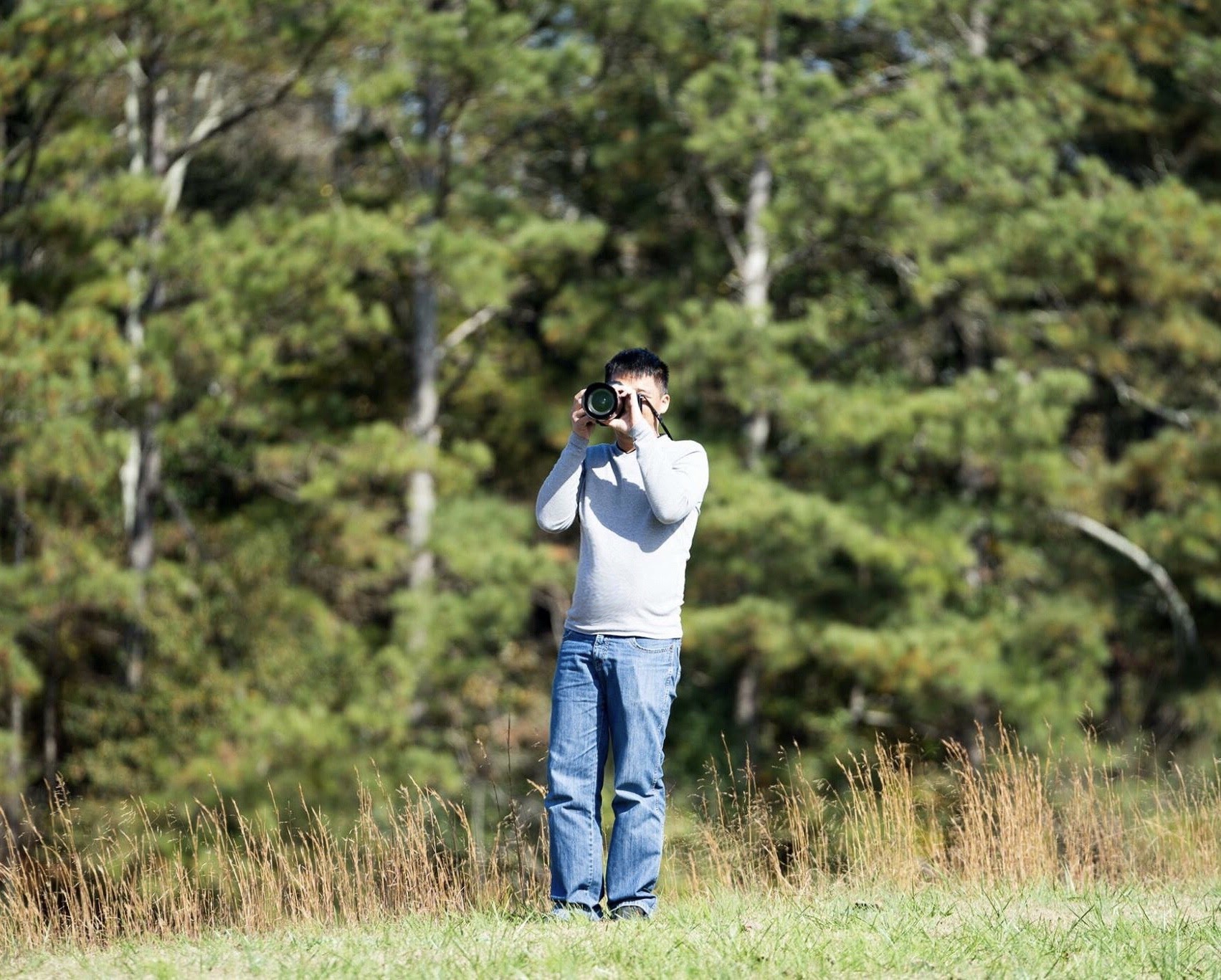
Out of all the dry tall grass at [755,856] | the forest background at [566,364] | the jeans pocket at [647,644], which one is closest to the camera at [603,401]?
the jeans pocket at [647,644]

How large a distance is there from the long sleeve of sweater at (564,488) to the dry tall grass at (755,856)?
1150 millimetres

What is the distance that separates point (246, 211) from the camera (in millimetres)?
14555

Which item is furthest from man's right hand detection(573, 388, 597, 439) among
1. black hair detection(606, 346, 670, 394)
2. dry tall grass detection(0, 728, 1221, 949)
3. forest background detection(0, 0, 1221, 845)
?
forest background detection(0, 0, 1221, 845)

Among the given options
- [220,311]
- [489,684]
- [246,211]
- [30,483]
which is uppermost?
[246,211]

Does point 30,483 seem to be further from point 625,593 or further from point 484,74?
point 625,593

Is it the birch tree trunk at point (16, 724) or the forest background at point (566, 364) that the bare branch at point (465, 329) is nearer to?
the forest background at point (566, 364)

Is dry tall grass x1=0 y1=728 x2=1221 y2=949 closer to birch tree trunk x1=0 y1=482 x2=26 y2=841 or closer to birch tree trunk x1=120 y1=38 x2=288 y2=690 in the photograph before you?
birch tree trunk x1=0 y1=482 x2=26 y2=841

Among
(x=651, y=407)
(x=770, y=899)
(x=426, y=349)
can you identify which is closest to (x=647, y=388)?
(x=651, y=407)

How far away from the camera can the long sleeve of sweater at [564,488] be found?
432 centimetres

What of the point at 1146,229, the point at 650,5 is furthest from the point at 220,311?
the point at 1146,229

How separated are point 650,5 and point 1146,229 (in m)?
4.95

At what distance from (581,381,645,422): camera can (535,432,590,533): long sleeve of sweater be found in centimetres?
15

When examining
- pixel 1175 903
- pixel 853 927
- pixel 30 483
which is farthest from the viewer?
pixel 30 483

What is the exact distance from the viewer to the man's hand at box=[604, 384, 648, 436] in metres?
4.18
